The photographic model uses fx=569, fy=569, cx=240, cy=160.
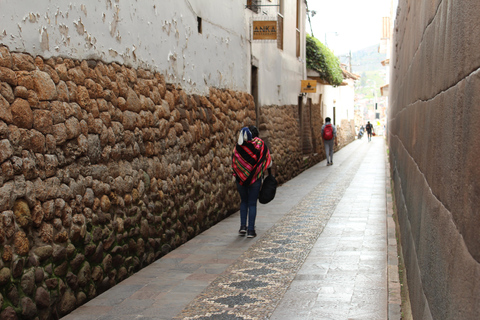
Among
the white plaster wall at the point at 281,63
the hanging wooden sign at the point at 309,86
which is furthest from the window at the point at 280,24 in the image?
the hanging wooden sign at the point at 309,86

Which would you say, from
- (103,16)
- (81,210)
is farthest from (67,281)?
(103,16)

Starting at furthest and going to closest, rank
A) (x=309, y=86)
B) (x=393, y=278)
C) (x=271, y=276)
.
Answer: (x=309, y=86) < (x=271, y=276) < (x=393, y=278)

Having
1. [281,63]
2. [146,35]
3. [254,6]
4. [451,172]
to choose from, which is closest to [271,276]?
[146,35]

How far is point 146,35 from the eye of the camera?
636 centimetres

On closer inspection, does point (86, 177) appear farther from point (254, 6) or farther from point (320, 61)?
point (320, 61)

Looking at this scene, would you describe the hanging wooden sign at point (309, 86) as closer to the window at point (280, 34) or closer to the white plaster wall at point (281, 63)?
the white plaster wall at point (281, 63)

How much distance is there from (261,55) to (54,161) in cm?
852

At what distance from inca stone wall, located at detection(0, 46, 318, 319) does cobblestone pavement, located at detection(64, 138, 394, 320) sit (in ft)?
1.00

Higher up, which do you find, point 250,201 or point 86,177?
point 86,177

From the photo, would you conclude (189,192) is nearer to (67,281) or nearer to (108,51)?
(108,51)

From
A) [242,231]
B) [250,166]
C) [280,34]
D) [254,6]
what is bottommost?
[242,231]

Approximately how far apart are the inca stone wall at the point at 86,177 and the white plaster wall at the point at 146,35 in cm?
15

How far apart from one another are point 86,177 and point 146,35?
6.92ft

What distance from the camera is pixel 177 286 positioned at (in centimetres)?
549
